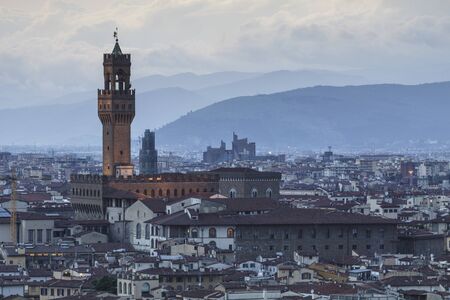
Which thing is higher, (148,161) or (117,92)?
(117,92)

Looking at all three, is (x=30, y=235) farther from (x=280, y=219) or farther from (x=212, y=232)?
(x=280, y=219)

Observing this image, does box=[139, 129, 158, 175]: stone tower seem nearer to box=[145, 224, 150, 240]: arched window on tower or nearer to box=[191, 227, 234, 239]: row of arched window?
box=[145, 224, 150, 240]: arched window on tower

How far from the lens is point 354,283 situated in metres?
64.7

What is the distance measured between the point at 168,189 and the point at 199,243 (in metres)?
22.5

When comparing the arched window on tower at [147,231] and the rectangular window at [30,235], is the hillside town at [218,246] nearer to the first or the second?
the rectangular window at [30,235]

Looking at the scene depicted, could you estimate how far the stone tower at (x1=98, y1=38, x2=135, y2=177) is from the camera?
110375mm

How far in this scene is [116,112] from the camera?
111m

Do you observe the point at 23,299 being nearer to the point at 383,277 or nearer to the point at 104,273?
the point at 104,273

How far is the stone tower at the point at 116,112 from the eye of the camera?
110375 millimetres

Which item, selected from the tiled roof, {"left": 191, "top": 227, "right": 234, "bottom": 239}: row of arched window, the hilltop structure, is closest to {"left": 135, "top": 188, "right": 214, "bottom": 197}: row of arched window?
the hilltop structure

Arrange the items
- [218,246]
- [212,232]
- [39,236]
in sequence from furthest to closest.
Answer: [39,236]
[212,232]
[218,246]

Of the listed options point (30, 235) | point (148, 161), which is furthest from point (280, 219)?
point (148, 161)

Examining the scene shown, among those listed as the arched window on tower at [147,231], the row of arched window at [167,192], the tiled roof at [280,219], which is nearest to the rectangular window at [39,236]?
the arched window on tower at [147,231]

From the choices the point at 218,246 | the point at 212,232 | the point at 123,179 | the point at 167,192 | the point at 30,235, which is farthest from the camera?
the point at 167,192
